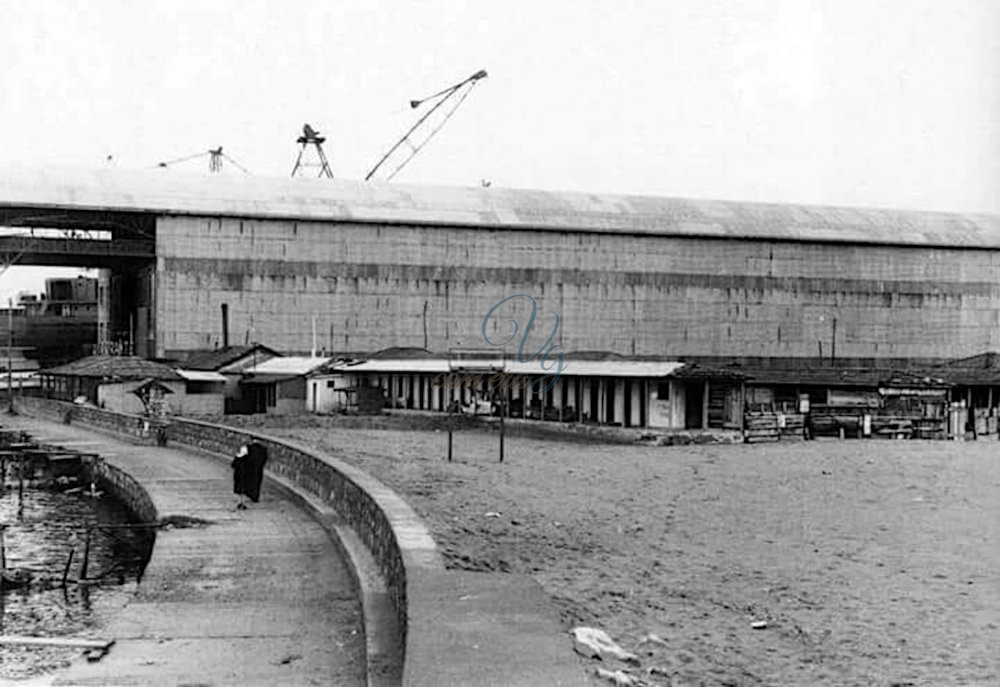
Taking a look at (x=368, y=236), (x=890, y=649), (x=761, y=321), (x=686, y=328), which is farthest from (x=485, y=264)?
(x=890, y=649)

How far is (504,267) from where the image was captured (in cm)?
5512

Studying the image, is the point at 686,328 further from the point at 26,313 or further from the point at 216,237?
the point at 26,313

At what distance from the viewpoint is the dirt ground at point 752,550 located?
10.1 m

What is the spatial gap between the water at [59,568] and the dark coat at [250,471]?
1.80 m

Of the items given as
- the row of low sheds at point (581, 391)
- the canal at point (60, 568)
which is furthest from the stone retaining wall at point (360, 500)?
the row of low sheds at point (581, 391)

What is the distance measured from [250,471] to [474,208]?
37.5m

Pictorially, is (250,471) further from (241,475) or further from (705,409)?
(705,409)

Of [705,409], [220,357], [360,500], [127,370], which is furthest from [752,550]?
[220,357]

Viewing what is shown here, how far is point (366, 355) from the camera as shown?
5191cm

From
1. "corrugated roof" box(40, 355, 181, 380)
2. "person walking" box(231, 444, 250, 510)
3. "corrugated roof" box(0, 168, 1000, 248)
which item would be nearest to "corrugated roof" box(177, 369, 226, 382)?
"corrugated roof" box(40, 355, 181, 380)

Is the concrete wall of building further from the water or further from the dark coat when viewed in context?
the dark coat

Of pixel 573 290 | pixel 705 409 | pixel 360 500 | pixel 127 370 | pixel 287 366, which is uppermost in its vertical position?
pixel 573 290

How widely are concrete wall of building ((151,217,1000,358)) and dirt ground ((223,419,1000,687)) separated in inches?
946

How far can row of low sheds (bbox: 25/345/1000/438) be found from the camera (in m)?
35.7
